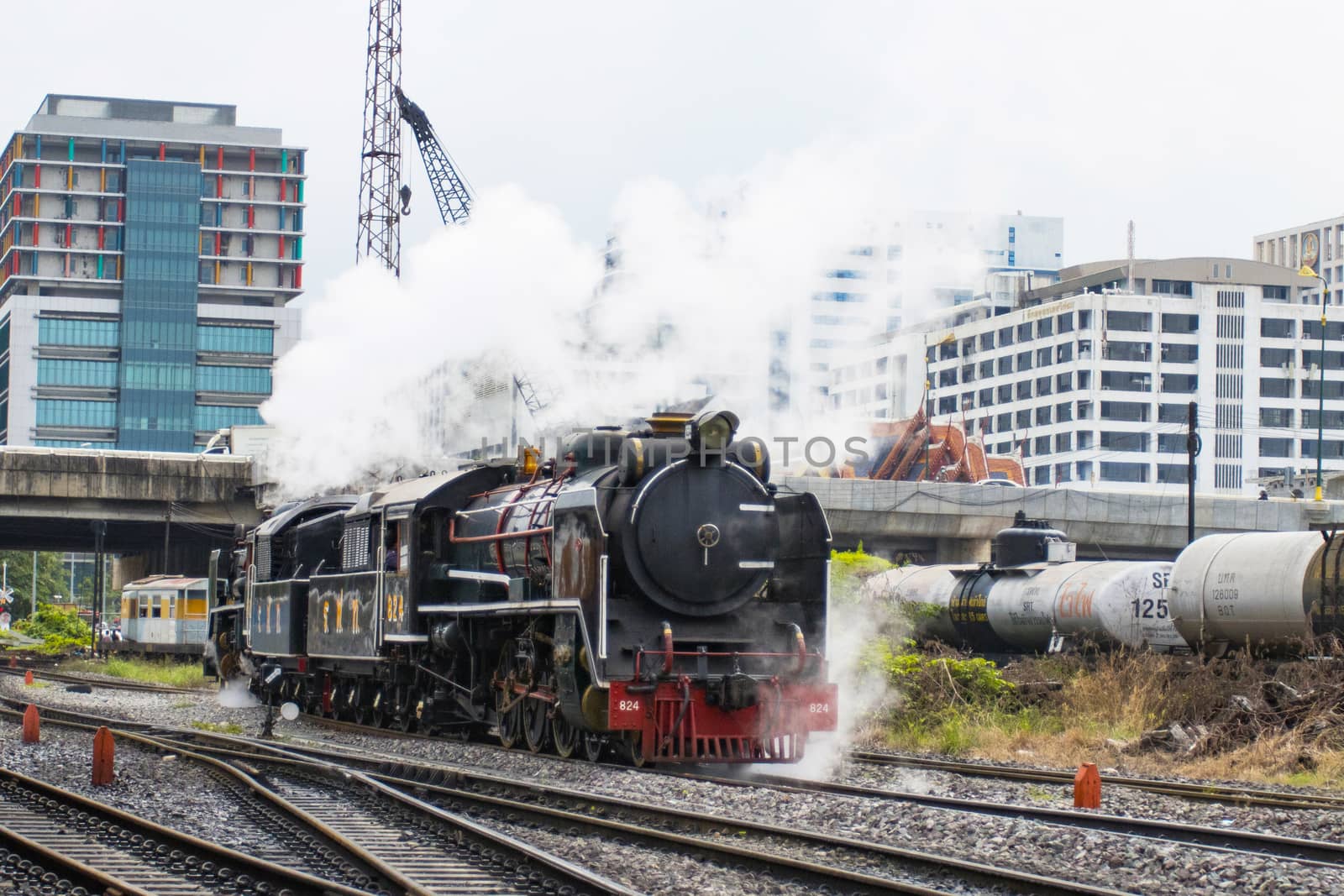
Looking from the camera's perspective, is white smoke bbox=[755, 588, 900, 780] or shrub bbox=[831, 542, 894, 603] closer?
white smoke bbox=[755, 588, 900, 780]

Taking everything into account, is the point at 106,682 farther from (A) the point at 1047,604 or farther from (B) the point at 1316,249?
(B) the point at 1316,249

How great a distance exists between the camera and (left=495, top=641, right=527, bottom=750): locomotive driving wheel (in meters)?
18.0

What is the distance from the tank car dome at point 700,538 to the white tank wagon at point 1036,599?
9248mm

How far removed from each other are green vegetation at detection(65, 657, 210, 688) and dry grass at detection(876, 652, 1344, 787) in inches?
880

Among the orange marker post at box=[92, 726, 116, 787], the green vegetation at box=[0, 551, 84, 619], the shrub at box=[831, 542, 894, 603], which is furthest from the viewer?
the green vegetation at box=[0, 551, 84, 619]

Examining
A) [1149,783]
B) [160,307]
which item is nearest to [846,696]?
[1149,783]

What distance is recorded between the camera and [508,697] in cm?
1830

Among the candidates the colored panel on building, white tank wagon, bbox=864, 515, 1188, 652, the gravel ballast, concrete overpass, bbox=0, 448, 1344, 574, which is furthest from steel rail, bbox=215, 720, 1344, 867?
the colored panel on building

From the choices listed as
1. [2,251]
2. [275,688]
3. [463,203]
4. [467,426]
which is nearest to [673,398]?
[467,426]

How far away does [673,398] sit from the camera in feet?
74.5

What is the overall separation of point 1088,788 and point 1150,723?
7337 millimetres

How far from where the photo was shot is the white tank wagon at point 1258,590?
19.9 metres

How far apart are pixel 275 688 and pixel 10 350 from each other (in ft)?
433

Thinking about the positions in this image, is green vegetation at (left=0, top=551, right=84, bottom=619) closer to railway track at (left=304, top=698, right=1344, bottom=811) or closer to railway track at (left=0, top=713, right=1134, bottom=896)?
railway track at (left=0, top=713, right=1134, bottom=896)
